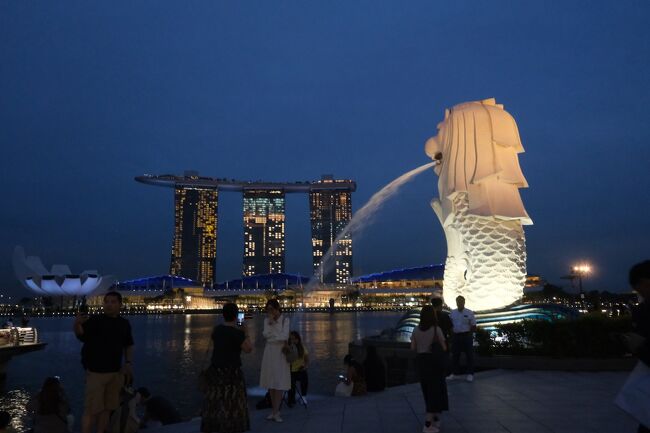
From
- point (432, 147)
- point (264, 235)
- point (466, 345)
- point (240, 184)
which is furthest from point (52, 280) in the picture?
point (466, 345)

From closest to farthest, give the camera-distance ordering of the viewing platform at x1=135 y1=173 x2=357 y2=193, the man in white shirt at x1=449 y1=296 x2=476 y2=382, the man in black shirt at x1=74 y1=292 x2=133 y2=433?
the man in black shirt at x1=74 y1=292 x2=133 y2=433 < the man in white shirt at x1=449 y1=296 x2=476 y2=382 < the viewing platform at x1=135 y1=173 x2=357 y2=193

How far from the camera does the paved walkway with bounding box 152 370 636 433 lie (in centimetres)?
595

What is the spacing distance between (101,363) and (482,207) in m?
12.3

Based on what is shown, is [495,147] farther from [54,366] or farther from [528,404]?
[54,366]

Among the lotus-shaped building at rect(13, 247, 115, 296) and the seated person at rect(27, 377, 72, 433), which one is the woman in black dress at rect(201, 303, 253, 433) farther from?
the lotus-shaped building at rect(13, 247, 115, 296)

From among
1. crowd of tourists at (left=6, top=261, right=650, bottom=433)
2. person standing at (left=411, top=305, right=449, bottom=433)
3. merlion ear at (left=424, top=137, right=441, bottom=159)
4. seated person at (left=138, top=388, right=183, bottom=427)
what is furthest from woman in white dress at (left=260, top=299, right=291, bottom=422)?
merlion ear at (left=424, top=137, right=441, bottom=159)

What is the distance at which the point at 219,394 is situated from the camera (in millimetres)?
5629

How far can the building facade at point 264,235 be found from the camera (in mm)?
171125

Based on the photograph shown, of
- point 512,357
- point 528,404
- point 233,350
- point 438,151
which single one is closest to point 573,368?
point 512,357

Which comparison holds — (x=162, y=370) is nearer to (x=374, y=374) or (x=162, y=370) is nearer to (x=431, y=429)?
(x=374, y=374)

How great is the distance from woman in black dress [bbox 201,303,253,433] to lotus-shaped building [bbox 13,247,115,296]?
97173 millimetres

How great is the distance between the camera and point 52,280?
93.3 metres

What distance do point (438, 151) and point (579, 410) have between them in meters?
11.4

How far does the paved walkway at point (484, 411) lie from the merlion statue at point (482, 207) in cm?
622
